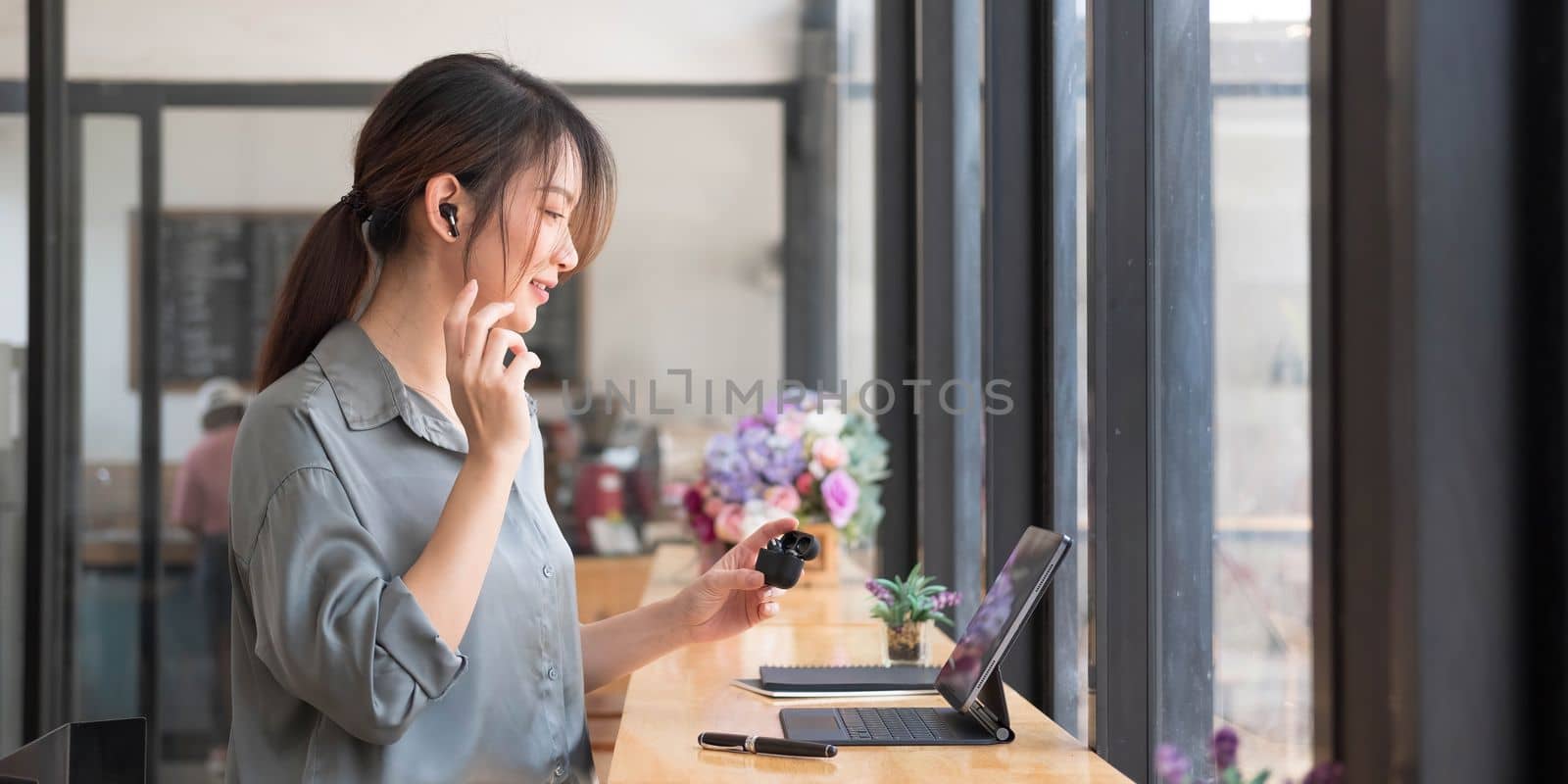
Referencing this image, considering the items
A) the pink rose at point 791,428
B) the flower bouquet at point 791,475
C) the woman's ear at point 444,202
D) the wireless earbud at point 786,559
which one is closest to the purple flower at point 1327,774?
the wireless earbud at point 786,559

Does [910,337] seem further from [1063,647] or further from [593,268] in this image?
[1063,647]

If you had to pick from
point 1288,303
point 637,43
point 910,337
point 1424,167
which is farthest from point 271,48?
point 1424,167

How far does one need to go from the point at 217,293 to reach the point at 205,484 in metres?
0.50

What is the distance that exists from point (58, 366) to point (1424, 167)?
3.39 m

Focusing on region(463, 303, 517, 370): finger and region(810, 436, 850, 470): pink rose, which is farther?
region(810, 436, 850, 470): pink rose

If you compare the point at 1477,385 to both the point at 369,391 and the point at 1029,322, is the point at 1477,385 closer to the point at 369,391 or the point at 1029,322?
the point at 369,391

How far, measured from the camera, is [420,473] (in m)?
1.29

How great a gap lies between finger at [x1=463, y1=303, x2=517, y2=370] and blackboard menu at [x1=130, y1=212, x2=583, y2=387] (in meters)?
2.03

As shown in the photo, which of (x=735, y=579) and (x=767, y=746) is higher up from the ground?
(x=735, y=579)

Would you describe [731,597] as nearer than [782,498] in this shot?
Yes

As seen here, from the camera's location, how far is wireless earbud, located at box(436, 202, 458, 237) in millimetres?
1293

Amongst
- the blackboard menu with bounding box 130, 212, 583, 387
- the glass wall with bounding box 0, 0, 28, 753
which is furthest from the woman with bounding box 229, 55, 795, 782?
the glass wall with bounding box 0, 0, 28, 753

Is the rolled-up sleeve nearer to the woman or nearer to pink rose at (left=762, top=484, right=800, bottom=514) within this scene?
the woman

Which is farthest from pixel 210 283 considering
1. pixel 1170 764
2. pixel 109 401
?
pixel 1170 764
